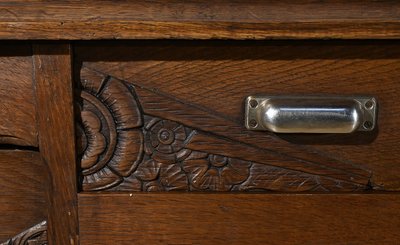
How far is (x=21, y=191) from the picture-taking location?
60cm

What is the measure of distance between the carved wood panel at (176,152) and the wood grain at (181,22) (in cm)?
6

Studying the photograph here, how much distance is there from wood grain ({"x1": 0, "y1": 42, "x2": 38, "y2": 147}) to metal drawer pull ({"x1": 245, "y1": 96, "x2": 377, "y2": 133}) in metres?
0.22

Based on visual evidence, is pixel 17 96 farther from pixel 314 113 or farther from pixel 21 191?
pixel 314 113

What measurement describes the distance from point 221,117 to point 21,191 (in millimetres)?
226

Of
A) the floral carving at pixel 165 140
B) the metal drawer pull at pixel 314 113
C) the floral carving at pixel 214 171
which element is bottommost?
the floral carving at pixel 214 171

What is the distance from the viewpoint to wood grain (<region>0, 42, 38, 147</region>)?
1.83 feet

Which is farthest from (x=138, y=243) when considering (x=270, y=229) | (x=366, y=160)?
(x=366, y=160)

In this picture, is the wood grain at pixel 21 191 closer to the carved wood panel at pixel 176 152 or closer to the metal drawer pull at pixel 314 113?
the carved wood panel at pixel 176 152

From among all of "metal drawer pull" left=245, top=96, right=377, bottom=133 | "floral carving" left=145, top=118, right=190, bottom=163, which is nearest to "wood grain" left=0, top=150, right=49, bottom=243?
"floral carving" left=145, top=118, right=190, bottom=163

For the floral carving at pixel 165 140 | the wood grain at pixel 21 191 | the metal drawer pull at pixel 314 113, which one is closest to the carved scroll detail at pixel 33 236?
the wood grain at pixel 21 191

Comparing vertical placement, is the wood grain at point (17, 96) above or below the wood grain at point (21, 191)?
above

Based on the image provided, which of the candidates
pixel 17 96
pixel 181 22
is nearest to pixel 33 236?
pixel 17 96

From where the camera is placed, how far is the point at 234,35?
0.52m

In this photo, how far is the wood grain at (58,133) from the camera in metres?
0.55
